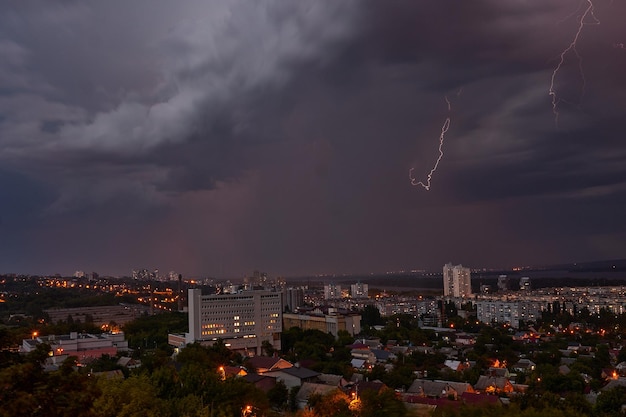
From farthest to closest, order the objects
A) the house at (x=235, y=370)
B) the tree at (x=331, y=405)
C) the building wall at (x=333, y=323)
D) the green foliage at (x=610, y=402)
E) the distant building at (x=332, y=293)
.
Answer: the distant building at (x=332, y=293), the building wall at (x=333, y=323), the house at (x=235, y=370), the green foliage at (x=610, y=402), the tree at (x=331, y=405)

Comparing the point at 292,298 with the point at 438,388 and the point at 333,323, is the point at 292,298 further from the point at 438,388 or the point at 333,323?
the point at 438,388

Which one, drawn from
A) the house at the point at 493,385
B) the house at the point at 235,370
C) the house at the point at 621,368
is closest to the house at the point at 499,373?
the house at the point at 493,385

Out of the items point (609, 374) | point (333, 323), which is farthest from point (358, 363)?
point (333, 323)

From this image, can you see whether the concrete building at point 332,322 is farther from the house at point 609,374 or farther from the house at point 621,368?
the house at point 609,374

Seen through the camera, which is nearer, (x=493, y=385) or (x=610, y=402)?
(x=610, y=402)

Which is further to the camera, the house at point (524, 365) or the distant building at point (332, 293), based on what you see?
the distant building at point (332, 293)

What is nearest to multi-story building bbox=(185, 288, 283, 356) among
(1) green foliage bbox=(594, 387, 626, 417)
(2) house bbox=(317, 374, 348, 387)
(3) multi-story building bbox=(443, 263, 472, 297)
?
(2) house bbox=(317, 374, 348, 387)

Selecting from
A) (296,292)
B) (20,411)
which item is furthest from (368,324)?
(20,411)
